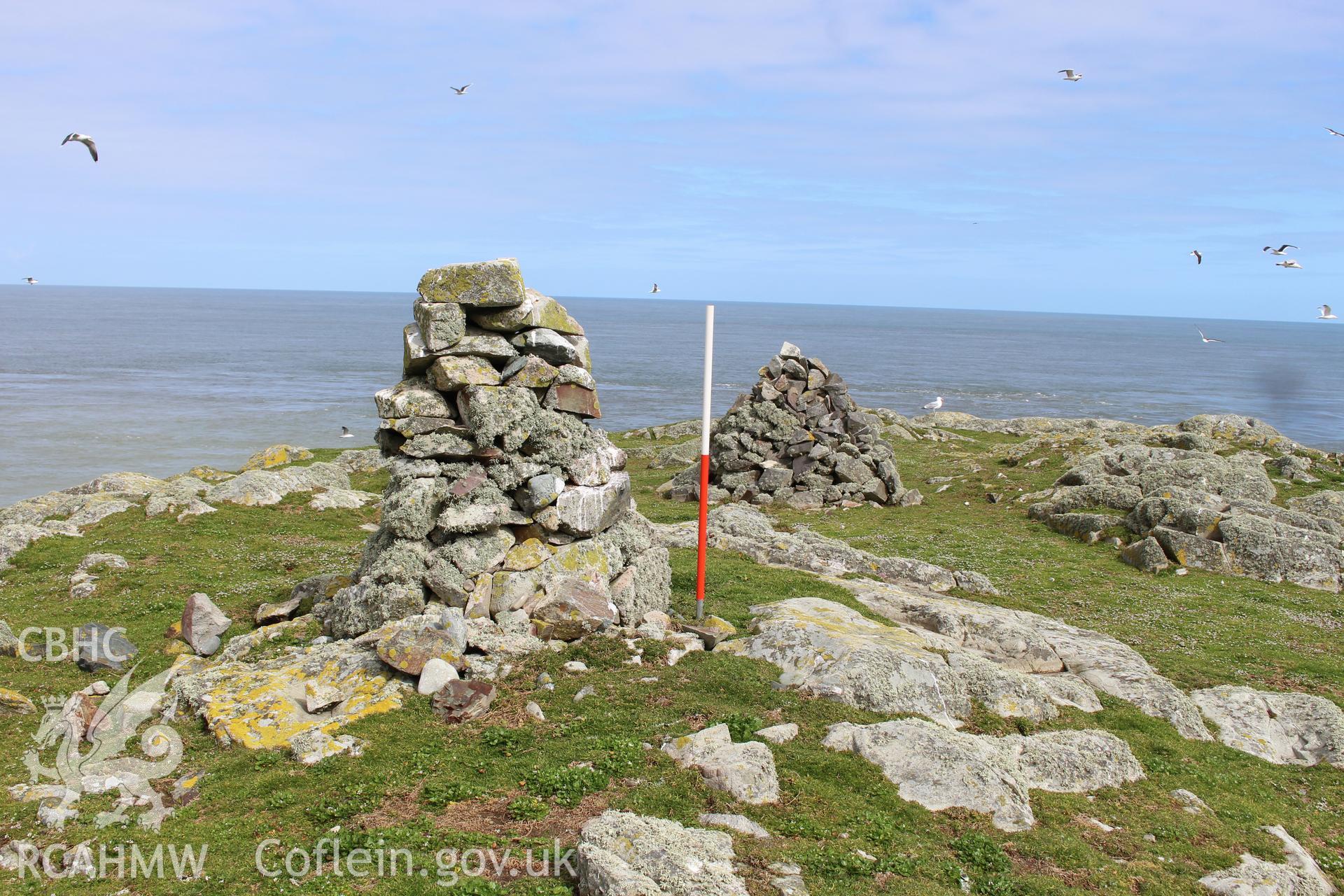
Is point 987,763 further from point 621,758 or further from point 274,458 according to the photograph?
point 274,458

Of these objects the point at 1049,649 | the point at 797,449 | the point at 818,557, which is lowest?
the point at 1049,649

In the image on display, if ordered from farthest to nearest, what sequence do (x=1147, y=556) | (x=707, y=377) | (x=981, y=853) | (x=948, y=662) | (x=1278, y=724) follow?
(x=1147, y=556)
(x=707, y=377)
(x=1278, y=724)
(x=948, y=662)
(x=981, y=853)

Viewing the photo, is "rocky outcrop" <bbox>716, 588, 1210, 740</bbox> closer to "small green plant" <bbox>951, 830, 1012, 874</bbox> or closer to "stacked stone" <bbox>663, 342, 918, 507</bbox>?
"small green plant" <bbox>951, 830, 1012, 874</bbox>

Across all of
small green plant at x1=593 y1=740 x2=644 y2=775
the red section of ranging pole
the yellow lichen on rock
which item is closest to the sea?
the yellow lichen on rock

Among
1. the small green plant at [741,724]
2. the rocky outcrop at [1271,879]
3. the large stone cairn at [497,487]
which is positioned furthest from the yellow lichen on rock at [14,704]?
the rocky outcrop at [1271,879]

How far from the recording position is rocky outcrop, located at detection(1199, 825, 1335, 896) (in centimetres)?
873

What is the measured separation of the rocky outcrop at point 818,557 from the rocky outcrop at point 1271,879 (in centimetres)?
1107

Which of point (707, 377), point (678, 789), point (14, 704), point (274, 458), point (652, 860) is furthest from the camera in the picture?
point (274, 458)

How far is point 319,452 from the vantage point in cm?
4603

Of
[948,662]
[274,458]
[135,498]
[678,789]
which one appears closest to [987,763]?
[948,662]

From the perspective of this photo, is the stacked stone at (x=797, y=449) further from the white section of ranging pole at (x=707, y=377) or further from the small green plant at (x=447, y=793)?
the small green plant at (x=447, y=793)

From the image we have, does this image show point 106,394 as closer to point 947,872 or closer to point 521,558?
point 521,558

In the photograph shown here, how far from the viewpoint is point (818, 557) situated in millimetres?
21562

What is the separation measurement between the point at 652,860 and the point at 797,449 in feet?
92.5
